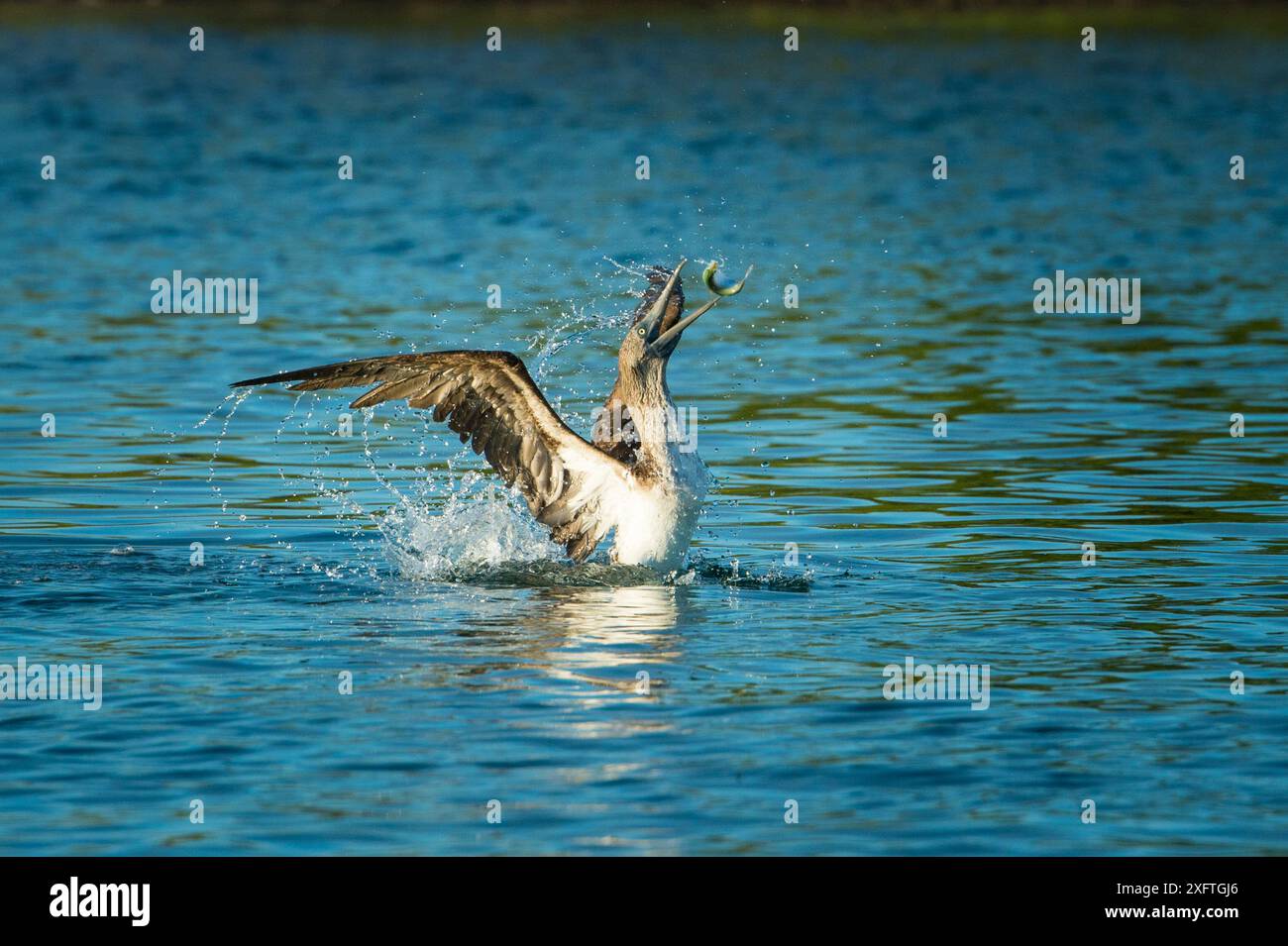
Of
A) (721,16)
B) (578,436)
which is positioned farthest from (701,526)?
(721,16)

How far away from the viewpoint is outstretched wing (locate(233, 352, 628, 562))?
1138 centimetres

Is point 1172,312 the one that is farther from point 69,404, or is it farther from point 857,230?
point 69,404

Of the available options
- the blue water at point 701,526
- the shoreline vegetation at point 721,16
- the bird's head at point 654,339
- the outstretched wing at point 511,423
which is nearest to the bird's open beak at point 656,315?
the bird's head at point 654,339

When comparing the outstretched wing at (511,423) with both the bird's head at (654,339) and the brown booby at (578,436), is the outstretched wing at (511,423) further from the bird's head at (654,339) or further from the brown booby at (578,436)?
the bird's head at (654,339)

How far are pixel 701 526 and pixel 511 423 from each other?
7.02 feet

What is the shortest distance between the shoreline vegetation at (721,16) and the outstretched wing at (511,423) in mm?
46374

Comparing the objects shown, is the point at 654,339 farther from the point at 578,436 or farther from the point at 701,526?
the point at 701,526

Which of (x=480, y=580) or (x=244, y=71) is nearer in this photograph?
(x=480, y=580)

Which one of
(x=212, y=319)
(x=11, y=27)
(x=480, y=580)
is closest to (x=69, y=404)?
(x=212, y=319)

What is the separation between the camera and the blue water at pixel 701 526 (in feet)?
26.9

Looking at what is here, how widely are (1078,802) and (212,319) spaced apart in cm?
1559

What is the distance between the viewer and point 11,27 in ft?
203
